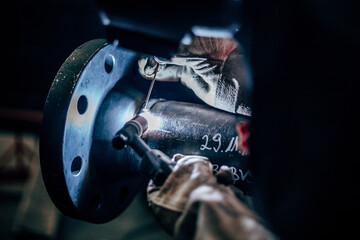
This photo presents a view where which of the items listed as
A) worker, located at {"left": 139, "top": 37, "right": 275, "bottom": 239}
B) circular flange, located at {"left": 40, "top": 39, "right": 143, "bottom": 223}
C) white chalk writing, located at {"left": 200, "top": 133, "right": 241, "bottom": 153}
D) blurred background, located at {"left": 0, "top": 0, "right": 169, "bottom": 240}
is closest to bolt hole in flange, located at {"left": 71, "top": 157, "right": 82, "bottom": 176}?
circular flange, located at {"left": 40, "top": 39, "right": 143, "bottom": 223}

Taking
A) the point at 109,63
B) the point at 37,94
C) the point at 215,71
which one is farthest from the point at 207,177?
the point at 37,94

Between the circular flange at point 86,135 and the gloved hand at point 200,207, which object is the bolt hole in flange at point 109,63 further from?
the gloved hand at point 200,207

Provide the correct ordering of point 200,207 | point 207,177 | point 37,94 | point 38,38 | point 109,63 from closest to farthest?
point 200,207 < point 207,177 < point 109,63 < point 38,38 < point 37,94

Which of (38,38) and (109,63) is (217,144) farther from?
(38,38)

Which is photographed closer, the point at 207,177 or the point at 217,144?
the point at 207,177

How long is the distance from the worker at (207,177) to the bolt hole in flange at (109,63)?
0.42 feet

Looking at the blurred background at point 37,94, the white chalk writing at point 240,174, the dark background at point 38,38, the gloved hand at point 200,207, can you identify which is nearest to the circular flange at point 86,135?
the gloved hand at point 200,207

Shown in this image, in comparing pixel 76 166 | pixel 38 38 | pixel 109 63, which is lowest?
pixel 76 166

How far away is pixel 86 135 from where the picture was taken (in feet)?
2.69

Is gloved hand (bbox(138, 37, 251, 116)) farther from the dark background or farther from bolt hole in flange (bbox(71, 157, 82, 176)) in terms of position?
the dark background

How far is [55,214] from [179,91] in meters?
2.15

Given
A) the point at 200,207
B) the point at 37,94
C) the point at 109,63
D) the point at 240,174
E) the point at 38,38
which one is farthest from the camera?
the point at 37,94

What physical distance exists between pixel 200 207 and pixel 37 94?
342cm

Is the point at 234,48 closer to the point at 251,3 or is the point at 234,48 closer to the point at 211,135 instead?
the point at 211,135
